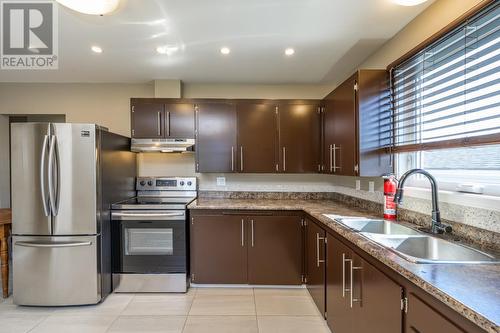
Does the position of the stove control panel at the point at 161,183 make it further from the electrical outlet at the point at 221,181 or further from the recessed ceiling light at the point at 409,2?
the recessed ceiling light at the point at 409,2

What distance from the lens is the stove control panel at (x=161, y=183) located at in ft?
11.5

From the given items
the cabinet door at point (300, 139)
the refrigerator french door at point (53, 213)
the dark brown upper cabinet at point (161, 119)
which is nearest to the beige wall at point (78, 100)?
the dark brown upper cabinet at point (161, 119)

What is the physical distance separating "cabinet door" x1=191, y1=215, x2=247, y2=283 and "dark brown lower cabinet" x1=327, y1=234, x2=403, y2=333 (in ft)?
3.45

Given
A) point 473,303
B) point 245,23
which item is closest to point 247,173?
point 245,23

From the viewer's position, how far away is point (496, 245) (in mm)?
1366

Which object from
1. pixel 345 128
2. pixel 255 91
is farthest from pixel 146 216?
pixel 345 128

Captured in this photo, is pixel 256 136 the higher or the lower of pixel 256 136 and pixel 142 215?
the higher

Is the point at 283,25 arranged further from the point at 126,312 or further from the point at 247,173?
the point at 126,312

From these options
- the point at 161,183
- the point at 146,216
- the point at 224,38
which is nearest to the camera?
the point at 224,38

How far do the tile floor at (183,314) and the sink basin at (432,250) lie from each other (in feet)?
3.54

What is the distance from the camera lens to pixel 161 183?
11.5ft

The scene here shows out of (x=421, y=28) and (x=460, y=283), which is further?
(x=421, y=28)

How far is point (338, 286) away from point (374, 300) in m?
0.56

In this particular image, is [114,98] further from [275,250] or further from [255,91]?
[275,250]
